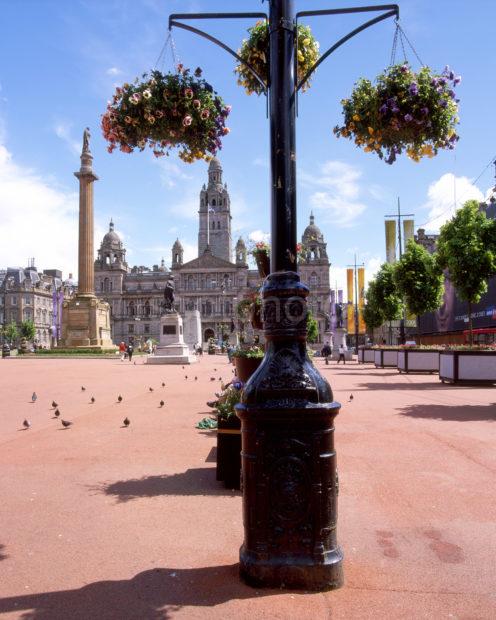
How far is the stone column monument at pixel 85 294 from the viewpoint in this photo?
45.1 m

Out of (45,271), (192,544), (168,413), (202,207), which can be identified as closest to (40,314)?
(45,271)

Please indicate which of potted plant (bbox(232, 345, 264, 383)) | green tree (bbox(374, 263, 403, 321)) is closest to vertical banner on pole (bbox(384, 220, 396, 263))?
green tree (bbox(374, 263, 403, 321))

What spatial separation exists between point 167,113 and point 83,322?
140 ft

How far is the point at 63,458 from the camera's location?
6.77 m

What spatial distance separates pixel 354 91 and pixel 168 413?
7489 millimetres

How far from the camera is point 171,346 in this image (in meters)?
37.2

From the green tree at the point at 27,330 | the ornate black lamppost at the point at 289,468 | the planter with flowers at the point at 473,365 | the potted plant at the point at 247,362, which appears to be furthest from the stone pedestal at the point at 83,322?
the green tree at the point at 27,330

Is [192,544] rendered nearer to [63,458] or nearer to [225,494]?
[225,494]

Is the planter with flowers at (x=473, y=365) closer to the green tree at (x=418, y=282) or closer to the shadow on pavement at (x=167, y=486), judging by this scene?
the green tree at (x=418, y=282)

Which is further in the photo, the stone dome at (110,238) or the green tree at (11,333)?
the stone dome at (110,238)

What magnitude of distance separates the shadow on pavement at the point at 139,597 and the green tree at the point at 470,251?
17330 millimetres

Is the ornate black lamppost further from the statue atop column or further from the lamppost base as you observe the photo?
the statue atop column

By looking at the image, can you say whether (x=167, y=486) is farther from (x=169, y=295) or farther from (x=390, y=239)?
(x=169, y=295)

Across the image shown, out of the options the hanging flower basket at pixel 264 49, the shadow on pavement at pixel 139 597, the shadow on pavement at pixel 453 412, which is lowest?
the shadow on pavement at pixel 453 412
